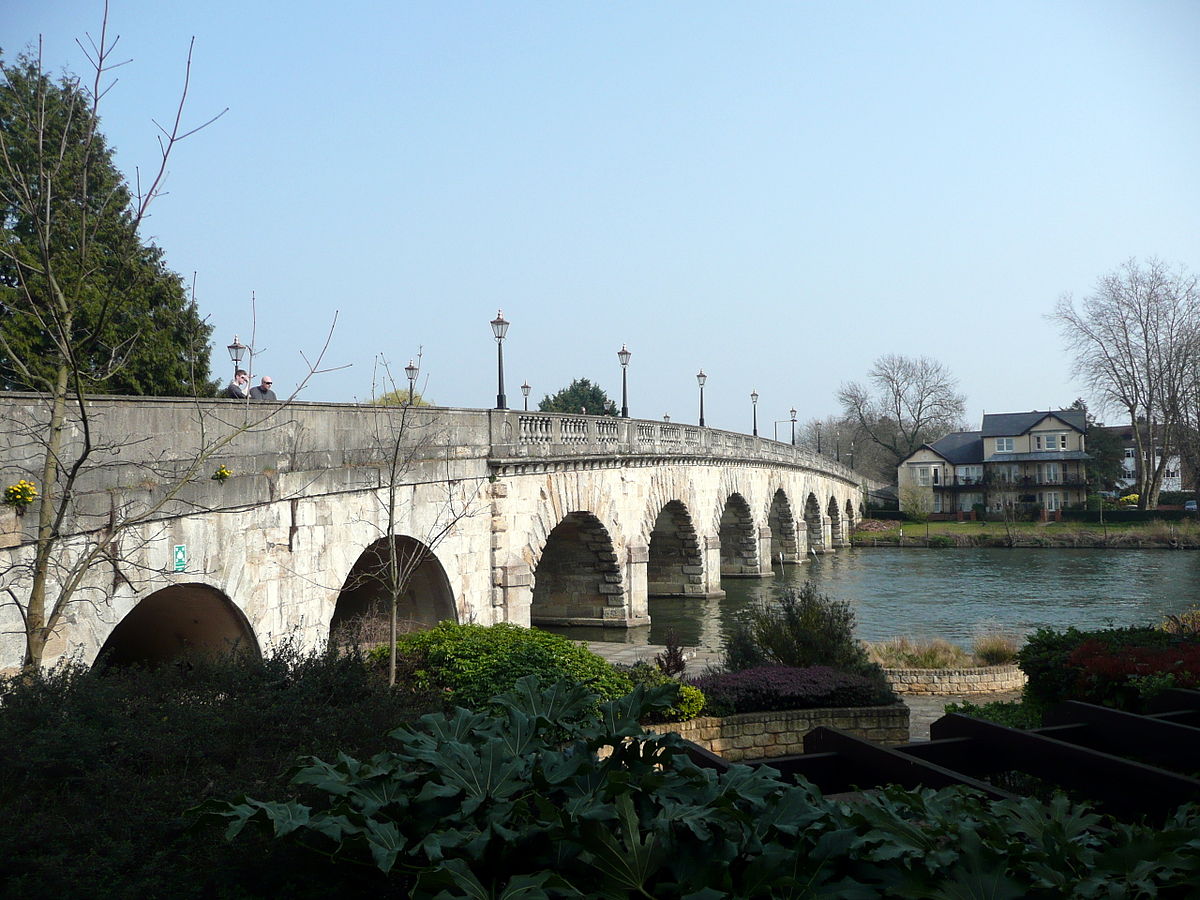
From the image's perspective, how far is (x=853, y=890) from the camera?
3273 millimetres

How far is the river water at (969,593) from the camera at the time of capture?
27.5m

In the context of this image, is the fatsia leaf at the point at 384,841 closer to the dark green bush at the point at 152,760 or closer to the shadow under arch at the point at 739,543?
the dark green bush at the point at 152,760

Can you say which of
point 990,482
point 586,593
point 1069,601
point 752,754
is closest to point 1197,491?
point 990,482

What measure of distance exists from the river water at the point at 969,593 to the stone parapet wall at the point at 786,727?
12.9m

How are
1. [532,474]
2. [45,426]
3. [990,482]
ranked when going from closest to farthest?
[45,426], [532,474], [990,482]

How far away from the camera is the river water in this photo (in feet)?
90.3

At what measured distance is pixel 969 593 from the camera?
117 feet

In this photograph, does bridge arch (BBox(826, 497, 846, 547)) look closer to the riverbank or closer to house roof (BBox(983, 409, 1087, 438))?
the riverbank

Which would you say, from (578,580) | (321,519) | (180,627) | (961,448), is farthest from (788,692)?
(961,448)

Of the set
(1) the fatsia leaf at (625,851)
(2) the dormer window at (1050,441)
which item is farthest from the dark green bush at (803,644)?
(2) the dormer window at (1050,441)

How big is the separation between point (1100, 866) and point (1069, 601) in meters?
32.3

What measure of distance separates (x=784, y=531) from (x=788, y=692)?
39.3 metres

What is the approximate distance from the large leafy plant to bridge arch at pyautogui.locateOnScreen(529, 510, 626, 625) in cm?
2165

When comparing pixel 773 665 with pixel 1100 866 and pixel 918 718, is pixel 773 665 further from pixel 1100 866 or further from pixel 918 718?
pixel 1100 866
